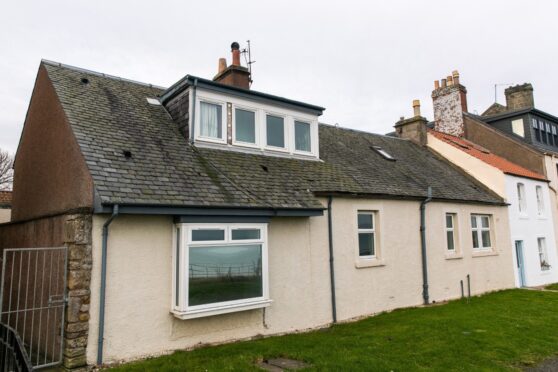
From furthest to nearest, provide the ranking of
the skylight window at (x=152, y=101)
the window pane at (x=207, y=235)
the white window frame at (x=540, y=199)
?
the white window frame at (x=540, y=199) → the skylight window at (x=152, y=101) → the window pane at (x=207, y=235)

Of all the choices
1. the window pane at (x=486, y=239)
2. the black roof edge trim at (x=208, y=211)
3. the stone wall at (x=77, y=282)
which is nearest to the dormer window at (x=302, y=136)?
the black roof edge trim at (x=208, y=211)

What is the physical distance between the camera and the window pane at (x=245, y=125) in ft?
37.6

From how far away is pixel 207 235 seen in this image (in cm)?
844

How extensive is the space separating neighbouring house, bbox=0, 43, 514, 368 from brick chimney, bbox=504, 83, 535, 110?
13961mm

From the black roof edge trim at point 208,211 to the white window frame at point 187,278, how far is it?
256mm

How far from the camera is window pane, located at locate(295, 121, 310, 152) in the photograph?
1287 cm

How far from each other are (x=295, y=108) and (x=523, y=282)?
14.3m

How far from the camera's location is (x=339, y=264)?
11258 millimetres

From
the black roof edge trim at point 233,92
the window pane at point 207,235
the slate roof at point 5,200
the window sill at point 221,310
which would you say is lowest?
the window sill at point 221,310

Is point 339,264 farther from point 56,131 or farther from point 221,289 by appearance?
point 56,131

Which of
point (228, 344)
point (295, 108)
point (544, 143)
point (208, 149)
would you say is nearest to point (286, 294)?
point (228, 344)

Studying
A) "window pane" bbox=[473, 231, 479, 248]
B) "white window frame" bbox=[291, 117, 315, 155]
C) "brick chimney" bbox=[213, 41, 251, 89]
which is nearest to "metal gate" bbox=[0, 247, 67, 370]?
"white window frame" bbox=[291, 117, 315, 155]

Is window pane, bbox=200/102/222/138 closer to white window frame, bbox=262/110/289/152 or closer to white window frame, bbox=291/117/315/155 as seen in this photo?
white window frame, bbox=262/110/289/152

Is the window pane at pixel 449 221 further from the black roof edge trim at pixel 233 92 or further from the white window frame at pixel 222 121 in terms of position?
the white window frame at pixel 222 121
